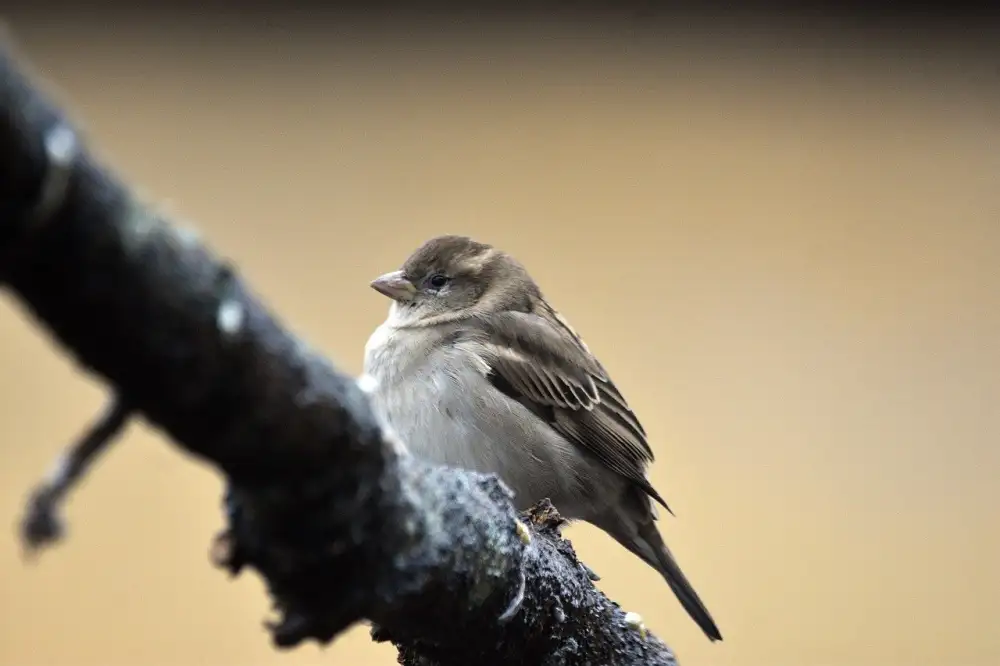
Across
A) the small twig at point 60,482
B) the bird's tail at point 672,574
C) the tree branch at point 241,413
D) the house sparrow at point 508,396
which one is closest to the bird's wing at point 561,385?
the house sparrow at point 508,396

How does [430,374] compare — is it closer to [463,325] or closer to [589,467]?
[463,325]

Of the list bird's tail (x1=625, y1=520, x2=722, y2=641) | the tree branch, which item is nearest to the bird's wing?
bird's tail (x1=625, y1=520, x2=722, y2=641)

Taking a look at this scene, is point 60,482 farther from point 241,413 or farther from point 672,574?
point 672,574

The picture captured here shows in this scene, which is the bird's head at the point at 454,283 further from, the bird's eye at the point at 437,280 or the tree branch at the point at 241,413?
the tree branch at the point at 241,413

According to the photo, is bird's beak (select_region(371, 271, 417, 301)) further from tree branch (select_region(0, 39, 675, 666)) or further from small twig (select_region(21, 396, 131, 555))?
small twig (select_region(21, 396, 131, 555))

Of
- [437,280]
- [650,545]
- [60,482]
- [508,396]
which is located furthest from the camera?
[437,280]

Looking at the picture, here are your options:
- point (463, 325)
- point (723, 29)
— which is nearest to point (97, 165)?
point (463, 325)

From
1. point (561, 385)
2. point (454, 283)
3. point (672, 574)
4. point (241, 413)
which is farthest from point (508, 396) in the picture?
point (241, 413)

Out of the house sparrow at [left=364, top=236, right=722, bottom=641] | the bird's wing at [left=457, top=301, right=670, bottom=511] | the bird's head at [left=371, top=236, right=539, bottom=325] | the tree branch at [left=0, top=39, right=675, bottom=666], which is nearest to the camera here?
the tree branch at [left=0, top=39, right=675, bottom=666]
